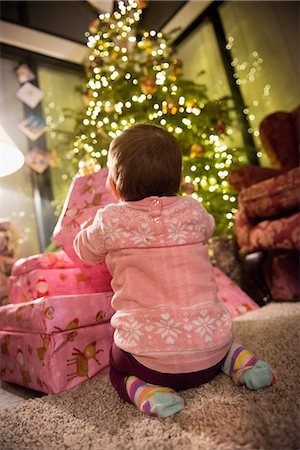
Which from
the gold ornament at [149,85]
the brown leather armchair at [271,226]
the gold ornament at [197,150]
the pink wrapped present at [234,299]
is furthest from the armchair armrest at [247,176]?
the gold ornament at [149,85]

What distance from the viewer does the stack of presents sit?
100 cm

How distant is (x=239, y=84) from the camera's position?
10.4ft

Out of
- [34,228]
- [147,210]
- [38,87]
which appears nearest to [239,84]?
[38,87]

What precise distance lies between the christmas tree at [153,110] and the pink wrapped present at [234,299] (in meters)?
0.51

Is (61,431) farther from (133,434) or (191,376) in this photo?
(191,376)

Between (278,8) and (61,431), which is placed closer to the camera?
(61,431)

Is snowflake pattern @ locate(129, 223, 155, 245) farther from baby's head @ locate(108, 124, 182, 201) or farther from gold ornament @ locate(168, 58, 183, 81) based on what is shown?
gold ornament @ locate(168, 58, 183, 81)

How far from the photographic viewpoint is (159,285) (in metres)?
0.80

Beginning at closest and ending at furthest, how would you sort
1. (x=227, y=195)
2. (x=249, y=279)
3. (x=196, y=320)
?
(x=196, y=320)
(x=249, y=279)
(x=227, y=195)

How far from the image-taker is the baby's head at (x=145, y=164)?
847mm

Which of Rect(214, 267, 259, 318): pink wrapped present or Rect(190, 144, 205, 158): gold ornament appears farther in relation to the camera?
Rect(190, 144, 205, 158): gold ornament

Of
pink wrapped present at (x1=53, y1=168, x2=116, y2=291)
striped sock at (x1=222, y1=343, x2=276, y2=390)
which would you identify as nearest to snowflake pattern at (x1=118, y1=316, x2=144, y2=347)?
striped sock at (x1=222, y1=343, x2=276, y2=390)

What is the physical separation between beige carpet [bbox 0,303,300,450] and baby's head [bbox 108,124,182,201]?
0.51 metres

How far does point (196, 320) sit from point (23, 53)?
3485mm
